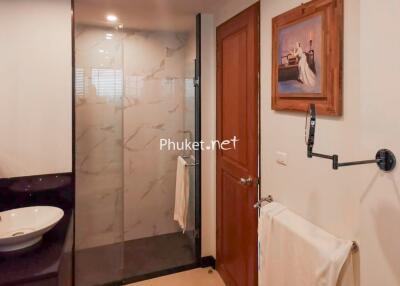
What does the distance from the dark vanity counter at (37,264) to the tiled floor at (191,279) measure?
1.13m

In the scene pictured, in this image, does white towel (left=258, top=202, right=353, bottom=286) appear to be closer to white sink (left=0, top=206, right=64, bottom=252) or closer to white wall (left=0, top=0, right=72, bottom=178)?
white sink (left=0, top=206, right=64, bottom=252)

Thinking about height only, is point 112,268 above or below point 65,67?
below

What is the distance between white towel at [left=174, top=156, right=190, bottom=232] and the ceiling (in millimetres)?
1299

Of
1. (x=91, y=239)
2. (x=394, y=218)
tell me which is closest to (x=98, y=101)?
(x=91, y=239)

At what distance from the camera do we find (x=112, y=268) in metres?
2.48

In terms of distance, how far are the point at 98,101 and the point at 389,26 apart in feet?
6.66

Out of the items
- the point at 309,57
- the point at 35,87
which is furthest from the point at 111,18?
the point at 309,57

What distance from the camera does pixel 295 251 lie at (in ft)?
4.46

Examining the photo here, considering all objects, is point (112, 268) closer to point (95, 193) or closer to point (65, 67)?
point (95, 193)

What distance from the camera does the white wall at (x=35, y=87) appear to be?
6.46 ft

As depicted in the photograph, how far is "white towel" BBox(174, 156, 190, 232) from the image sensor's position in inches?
108

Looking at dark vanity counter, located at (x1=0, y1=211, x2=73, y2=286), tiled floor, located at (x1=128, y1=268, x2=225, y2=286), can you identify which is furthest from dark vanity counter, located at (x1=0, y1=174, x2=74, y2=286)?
tiled floor, located at (x1=128, y1=268, x2=225, y2=286)

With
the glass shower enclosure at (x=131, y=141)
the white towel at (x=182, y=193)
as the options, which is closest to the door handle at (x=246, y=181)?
the glass shower enclosure at (x=131, y=141)

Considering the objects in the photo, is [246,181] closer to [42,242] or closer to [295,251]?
[295,251]
